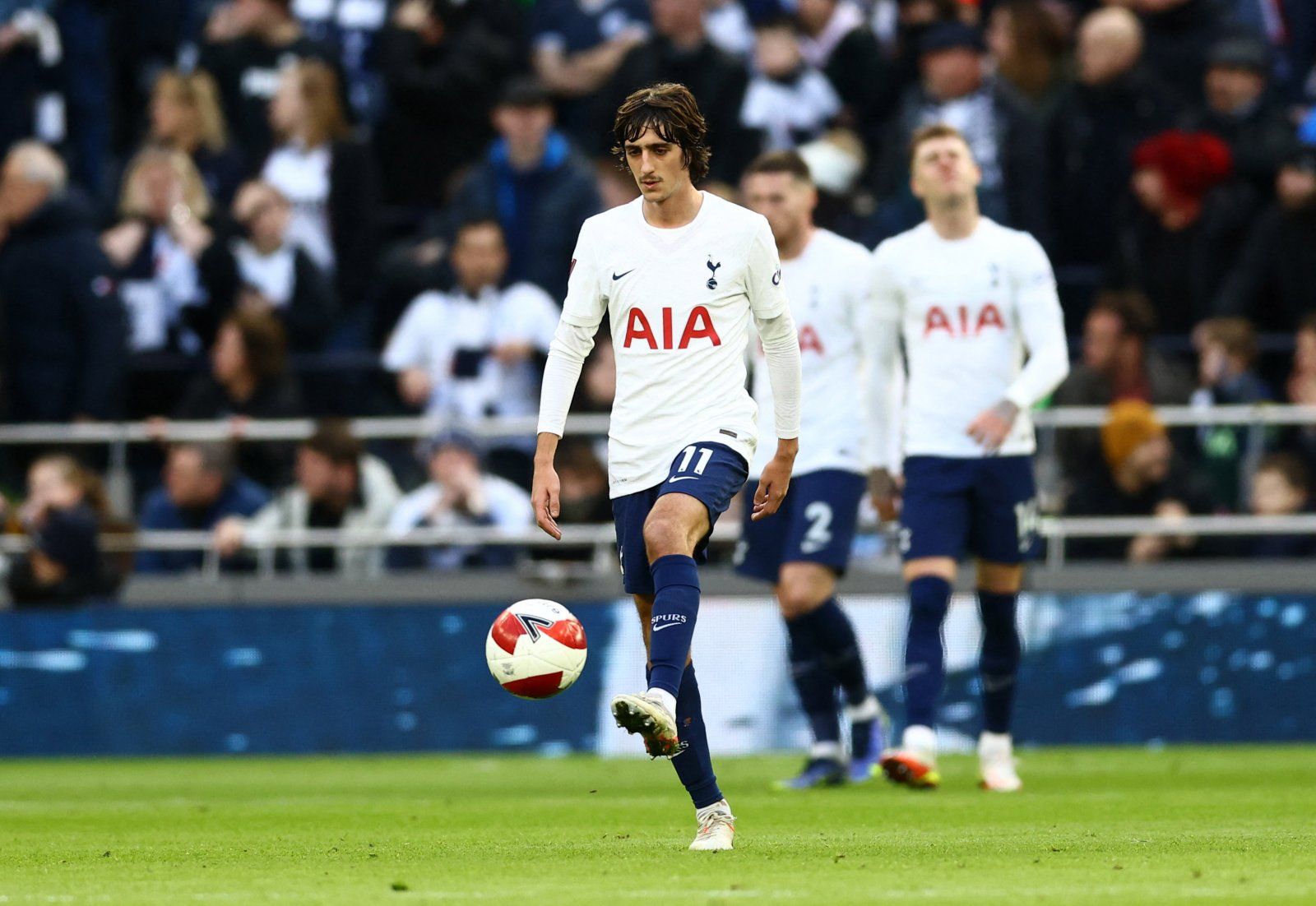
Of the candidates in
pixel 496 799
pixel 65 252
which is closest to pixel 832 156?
pixel 65 252

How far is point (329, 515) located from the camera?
567 inches

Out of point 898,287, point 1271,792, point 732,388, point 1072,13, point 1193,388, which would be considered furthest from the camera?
point 1072,13

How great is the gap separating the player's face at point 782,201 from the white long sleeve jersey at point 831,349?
152 mm

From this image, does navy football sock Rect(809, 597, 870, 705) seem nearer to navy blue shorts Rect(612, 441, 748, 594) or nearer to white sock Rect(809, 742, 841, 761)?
white sock Rect(809, 742, 841, 761)

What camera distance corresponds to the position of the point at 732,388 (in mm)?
7379

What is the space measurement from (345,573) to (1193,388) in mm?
5664

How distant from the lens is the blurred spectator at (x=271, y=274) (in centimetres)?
1552

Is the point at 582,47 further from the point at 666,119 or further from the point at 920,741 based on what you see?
the point at 666,119

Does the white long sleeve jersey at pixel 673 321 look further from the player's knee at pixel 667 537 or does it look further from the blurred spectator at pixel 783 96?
the blurred spectator at pixel 783 96

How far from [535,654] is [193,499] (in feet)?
25.3

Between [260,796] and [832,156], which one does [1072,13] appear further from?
[260,796]

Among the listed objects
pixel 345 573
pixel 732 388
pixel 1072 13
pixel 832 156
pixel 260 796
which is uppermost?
pixel 1072 13

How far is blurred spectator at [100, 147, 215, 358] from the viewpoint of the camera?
15.8m

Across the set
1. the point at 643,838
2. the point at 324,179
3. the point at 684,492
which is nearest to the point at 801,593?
the point at 643,838
